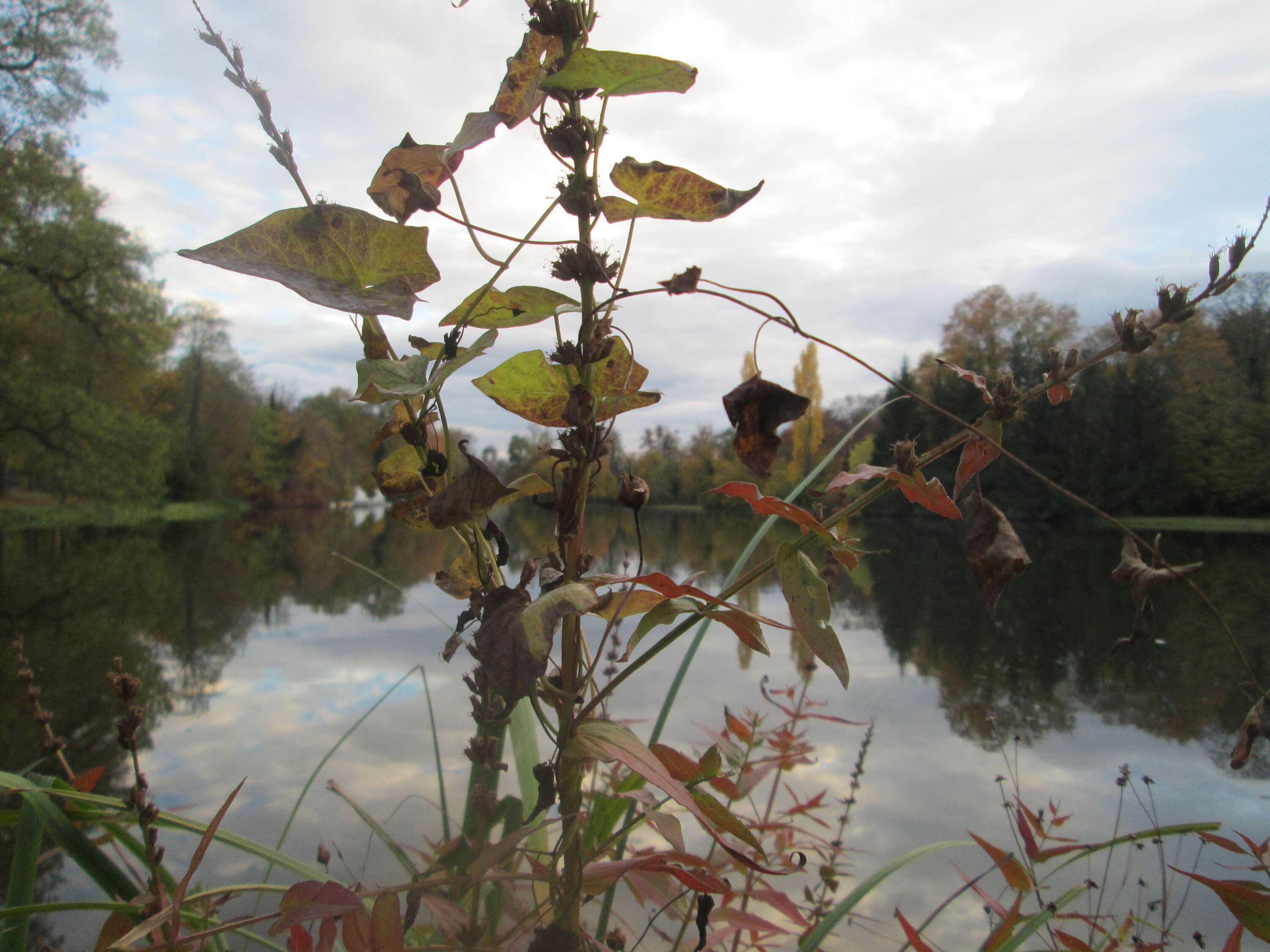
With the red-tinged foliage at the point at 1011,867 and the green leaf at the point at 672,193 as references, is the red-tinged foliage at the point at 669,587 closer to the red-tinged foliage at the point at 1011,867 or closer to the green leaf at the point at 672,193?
the green leaf at the point at 672,193

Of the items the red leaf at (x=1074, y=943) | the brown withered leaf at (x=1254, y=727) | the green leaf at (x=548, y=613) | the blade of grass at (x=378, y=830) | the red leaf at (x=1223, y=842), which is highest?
the green leaf at (x=548, y=613)

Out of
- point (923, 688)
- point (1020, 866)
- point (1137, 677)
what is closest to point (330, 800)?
point (1020, 866)

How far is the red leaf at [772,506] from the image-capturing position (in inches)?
10.4

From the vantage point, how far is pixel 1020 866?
47 centimetres

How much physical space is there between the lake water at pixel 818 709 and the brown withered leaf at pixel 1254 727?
0.19 m

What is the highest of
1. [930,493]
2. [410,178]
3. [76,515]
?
[410,178]

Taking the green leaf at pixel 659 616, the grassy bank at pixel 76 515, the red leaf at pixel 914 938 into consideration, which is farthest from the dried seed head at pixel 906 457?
the grassy bank at pixel 76 515

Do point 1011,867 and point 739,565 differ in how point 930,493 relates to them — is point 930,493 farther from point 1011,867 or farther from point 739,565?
point 1011,867

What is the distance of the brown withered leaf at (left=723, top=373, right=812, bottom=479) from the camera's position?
0.28 metres

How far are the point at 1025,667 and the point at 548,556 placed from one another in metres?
2.89

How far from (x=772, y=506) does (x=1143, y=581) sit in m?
0.18

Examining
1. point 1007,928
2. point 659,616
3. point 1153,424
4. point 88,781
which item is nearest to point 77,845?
point 88,781

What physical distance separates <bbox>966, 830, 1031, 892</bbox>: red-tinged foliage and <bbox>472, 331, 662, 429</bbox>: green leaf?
42 cm

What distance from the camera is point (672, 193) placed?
11.9 inches
